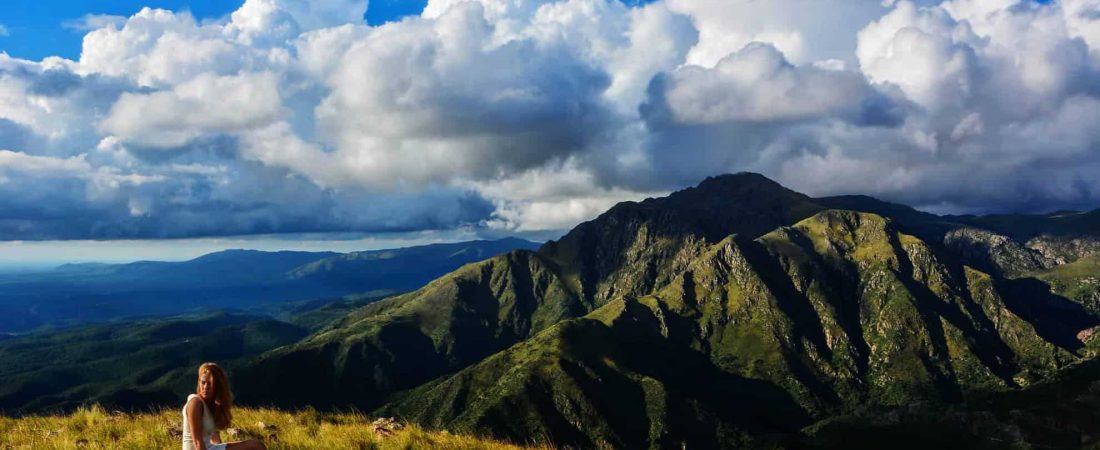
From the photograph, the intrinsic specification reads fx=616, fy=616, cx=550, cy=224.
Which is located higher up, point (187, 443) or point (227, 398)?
point (227, 398)

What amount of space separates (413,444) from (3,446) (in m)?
13.7

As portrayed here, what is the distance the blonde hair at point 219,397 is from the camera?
17.2 metres

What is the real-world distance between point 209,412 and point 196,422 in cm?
45

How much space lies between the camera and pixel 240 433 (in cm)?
2230

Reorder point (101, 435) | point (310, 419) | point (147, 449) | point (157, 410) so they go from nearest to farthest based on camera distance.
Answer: point (147, 449), point (101, 435), point (310, 419), point (157, 410)

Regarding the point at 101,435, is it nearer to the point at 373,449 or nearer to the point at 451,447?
the point at 373,449

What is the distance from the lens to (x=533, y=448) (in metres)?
22.0

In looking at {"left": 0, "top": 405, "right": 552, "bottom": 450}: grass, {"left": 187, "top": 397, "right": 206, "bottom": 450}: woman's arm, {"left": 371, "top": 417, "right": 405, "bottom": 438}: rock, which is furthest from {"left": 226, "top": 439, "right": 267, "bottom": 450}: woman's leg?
{"left": 371, "top": 417, "right": 405, "bottom": 438}: rock

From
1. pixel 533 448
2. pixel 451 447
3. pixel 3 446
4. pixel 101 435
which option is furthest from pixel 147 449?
pixel 533 448

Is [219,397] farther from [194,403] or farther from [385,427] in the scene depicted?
[385,427]

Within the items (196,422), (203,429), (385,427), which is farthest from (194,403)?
(385,427)

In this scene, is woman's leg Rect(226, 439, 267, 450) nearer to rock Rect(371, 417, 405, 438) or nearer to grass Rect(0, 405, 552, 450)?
grass Rect(0, 405, 552, 450)

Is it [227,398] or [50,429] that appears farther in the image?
[50,429]

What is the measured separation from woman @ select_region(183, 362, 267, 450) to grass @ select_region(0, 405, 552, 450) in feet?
10.9
